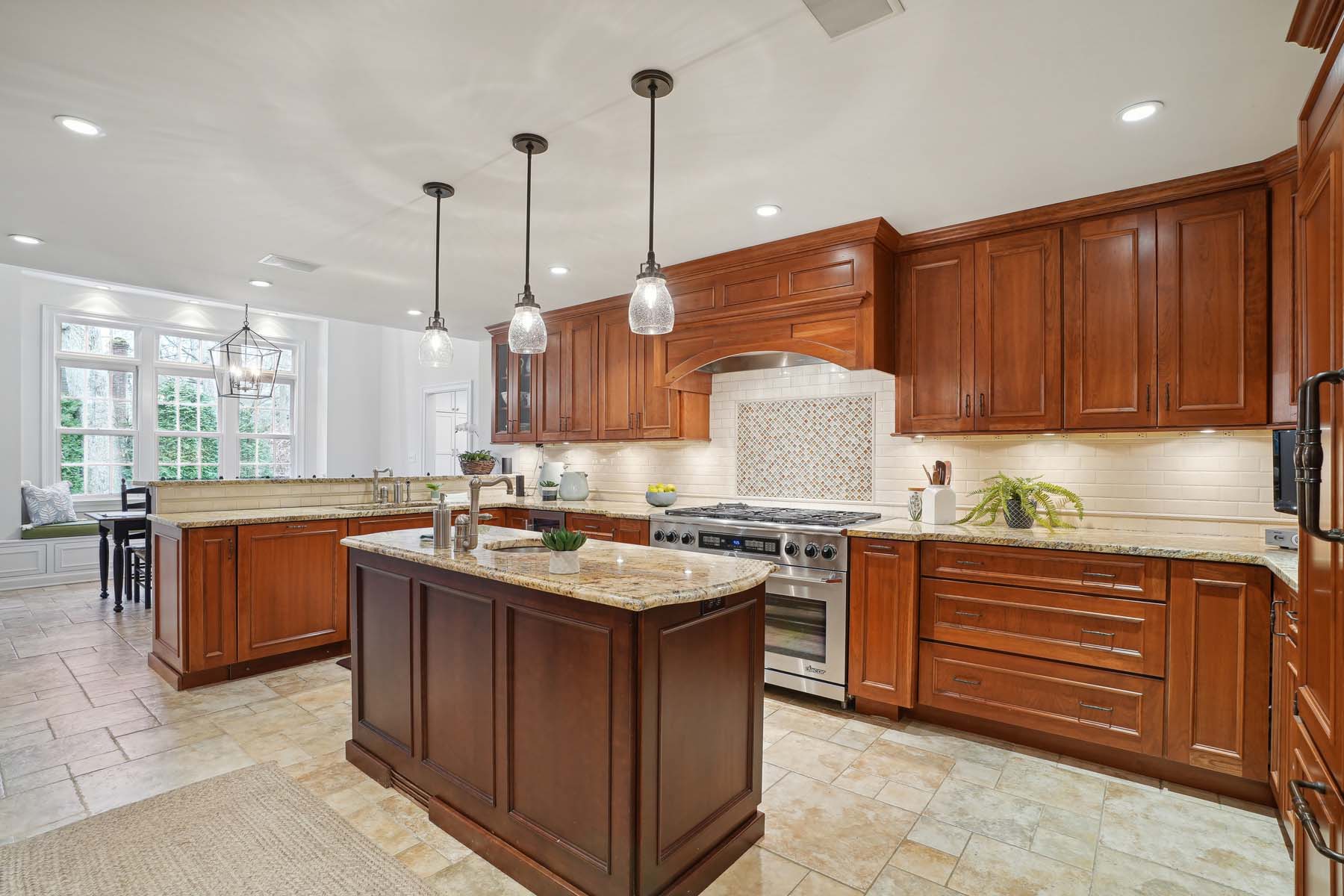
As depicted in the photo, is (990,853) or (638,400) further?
(638,400)

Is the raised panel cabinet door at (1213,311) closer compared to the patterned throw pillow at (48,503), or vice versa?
the raised panel cabinet door at (1213,311)

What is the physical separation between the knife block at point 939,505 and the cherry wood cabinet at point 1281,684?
132 centimetres

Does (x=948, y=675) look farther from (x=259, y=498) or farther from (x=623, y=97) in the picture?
(x=259, y=498)

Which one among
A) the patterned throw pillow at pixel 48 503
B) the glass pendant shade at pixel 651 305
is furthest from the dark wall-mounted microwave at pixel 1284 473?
the patterned throw pillow at pixel 48 503

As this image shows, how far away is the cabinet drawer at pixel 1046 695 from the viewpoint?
267 centimetres

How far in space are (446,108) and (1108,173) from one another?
278cm

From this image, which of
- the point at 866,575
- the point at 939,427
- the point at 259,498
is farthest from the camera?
the point at 259,498

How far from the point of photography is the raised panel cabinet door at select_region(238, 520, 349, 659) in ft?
12.4

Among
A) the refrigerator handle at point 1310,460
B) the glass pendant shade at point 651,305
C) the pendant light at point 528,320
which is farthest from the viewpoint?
the pendant light at point 528,320

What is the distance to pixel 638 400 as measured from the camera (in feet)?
15.8

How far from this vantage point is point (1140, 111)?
2307mm

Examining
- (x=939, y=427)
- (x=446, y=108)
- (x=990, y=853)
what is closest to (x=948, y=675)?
(x=990, y=853)

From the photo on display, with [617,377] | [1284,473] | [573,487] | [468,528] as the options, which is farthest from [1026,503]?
[573,487]

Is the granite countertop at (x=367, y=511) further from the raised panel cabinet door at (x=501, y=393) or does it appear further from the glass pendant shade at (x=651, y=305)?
the glass pendant shade at (x=651, y=305)
